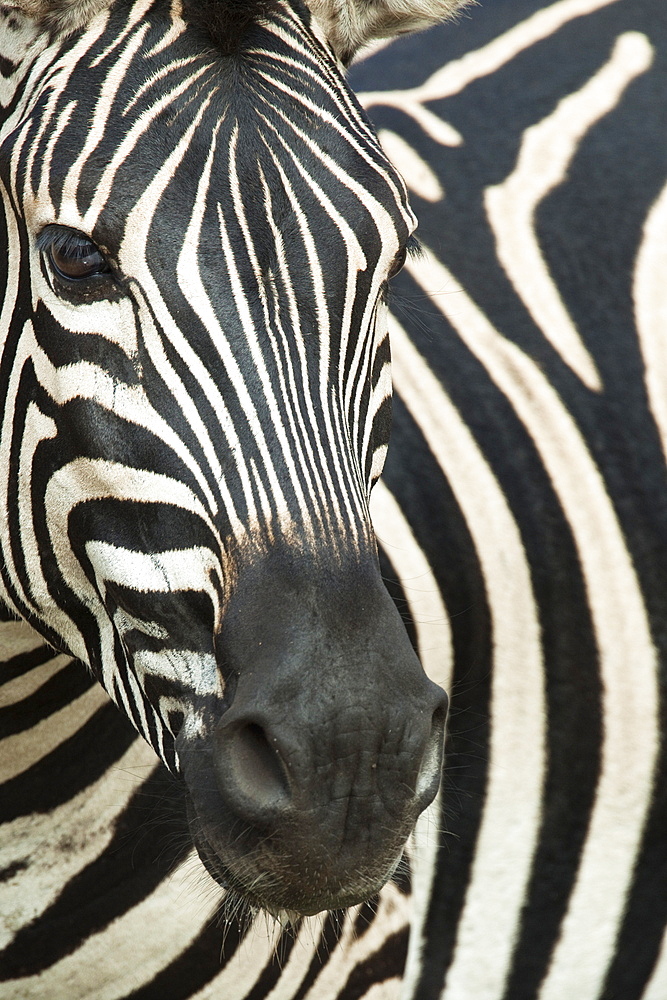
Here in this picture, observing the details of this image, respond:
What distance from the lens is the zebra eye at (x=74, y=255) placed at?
198cm

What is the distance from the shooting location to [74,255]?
1.99 meters

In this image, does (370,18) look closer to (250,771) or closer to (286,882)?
(250,771)

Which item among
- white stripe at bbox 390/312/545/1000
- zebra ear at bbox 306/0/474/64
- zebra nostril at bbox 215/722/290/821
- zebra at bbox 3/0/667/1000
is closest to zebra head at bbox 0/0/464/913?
zebra nostril at bbox 215/722/290/821

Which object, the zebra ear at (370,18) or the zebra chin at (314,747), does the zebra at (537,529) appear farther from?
the zebra chin at (314,747)

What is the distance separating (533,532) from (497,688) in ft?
1.80

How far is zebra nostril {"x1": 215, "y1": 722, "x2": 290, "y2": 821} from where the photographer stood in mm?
1778

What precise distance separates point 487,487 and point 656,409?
739 millimetres

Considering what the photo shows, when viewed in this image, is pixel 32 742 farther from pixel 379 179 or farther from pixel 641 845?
pixel 641 845

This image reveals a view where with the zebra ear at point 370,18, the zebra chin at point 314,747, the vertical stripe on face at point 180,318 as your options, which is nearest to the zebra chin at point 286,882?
the zebra chin at point 314,747

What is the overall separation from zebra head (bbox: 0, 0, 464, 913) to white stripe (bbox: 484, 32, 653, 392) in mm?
1612

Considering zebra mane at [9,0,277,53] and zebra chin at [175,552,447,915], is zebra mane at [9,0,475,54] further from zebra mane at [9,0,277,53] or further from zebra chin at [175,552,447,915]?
zebra chin at [175,552,447,915]

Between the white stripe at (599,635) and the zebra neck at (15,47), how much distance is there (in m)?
1.71

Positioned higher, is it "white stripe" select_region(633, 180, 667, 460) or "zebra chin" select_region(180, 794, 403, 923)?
"white stripe" select_region(633, 180, 667, 460)

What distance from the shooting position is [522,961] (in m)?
3.63
